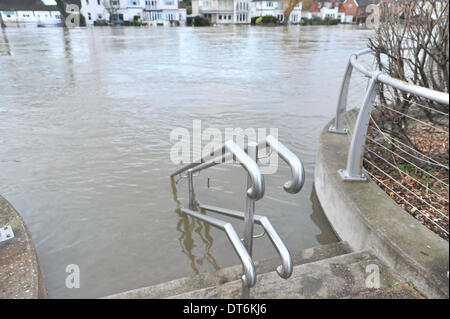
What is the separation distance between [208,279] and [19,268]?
1.33m

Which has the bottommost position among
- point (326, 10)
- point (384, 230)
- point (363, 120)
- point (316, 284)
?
point (316, 284)

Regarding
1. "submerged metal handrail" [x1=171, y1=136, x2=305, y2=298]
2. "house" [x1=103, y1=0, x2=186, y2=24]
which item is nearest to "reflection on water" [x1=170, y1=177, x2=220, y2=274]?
"submerged metal handrail" [x1=171, y1=136, x2=305, y2=298]

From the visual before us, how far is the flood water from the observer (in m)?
3.45

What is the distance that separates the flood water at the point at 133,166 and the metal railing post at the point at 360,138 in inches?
29.0

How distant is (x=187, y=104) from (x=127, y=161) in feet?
11.3

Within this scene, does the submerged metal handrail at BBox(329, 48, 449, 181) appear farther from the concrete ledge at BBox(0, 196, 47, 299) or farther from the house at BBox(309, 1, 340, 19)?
the house at BBox(309, 1, 340, 19)

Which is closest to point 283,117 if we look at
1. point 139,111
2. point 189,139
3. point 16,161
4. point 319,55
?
point 189,139

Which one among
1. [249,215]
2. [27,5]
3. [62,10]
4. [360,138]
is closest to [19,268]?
[249,215]

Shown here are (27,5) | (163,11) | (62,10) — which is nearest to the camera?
(62,10)

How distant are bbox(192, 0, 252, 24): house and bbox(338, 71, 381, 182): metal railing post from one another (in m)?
67.5

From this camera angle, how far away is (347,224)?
2963 millimetres

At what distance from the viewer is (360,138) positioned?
119 inches

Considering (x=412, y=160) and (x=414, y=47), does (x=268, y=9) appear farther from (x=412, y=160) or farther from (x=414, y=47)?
(x=412, y=160)

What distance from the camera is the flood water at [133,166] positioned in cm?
345
